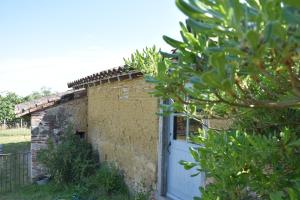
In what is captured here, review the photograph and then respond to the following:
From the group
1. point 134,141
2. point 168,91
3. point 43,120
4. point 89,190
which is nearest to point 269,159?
point 168,91

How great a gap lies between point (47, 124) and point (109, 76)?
307 cm

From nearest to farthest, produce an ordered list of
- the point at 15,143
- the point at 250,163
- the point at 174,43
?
the point at 174,43 → the point at 250,163 → the point at 15,143

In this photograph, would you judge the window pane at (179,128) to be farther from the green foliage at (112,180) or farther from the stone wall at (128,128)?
the green foliage at (112,180)

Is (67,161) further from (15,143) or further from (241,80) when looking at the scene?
(15,143)

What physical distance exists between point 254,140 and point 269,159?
0.63ft

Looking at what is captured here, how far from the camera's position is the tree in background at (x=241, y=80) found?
1.12m

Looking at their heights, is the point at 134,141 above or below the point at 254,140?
below

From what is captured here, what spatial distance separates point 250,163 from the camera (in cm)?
217

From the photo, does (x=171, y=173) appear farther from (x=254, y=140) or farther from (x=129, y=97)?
(x=254, y=140)

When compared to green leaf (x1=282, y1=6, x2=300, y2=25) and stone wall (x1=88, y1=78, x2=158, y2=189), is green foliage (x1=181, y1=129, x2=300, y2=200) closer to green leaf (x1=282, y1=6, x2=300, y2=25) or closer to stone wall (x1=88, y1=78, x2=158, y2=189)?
green leaf (x1=282, y1=6, x2=300, y2=25)

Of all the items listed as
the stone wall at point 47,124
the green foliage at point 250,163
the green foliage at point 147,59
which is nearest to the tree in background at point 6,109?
the stone wall at point 47,124

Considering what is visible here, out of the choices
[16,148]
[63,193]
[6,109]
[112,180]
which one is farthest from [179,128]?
[6,109]

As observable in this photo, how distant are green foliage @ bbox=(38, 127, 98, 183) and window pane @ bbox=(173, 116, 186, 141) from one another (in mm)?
3958

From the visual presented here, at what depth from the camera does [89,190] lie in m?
9.34
